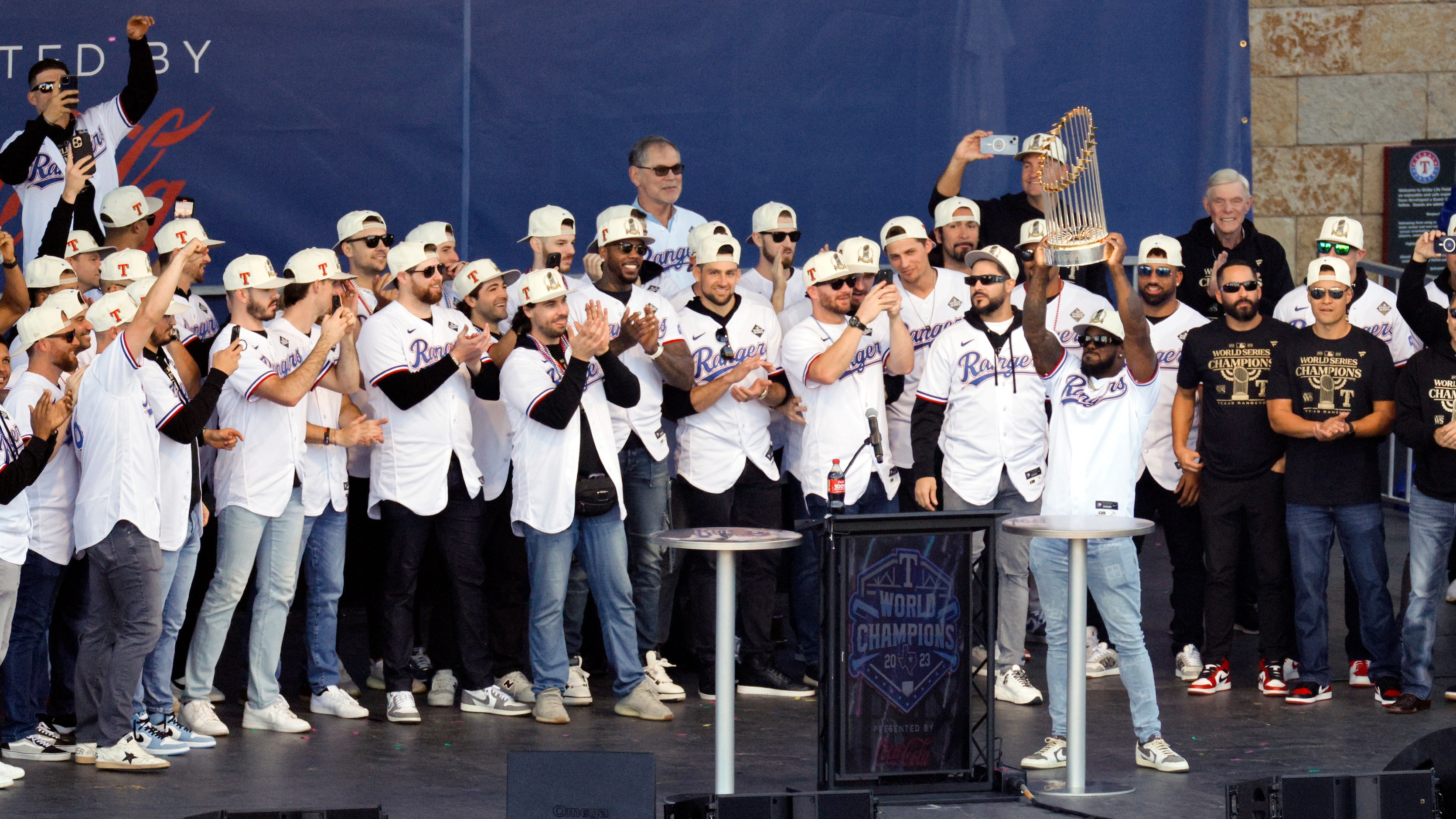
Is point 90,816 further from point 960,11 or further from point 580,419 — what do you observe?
point 960,11

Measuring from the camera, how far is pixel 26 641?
22.4 ft

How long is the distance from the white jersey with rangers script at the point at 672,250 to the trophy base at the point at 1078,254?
2.62 meters

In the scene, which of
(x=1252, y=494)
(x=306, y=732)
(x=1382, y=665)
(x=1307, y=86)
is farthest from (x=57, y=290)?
(x=1307, y=86)

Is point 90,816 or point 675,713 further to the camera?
point 675,713

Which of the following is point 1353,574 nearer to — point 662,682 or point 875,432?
point 875,432

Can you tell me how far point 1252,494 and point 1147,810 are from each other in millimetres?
2353

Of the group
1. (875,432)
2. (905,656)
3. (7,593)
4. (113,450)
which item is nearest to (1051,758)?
(905,656)

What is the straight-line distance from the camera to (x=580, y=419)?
24.8ft

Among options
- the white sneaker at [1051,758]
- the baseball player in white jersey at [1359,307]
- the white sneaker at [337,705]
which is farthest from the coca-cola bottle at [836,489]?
the baseball player in white jersey at [1359,307]

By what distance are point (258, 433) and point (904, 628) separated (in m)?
2.81

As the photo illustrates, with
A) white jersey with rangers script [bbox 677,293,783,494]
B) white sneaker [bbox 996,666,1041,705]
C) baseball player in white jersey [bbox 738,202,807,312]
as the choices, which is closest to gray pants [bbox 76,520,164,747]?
white jersey with rangers script [bbox 677,293,783,494]

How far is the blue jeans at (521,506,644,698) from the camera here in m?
7.49

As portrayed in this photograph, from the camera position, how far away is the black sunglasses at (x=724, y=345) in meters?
7.89

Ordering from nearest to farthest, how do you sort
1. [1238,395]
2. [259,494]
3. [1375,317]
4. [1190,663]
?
[259,494], [1238,395], [1190,663], [1375,317]
